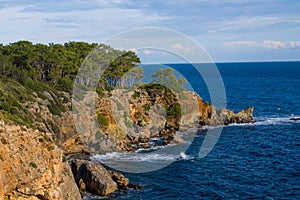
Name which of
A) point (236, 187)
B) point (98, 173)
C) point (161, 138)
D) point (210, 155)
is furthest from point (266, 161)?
point (98, 173)

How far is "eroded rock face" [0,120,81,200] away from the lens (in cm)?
3278

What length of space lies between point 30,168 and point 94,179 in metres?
11.2

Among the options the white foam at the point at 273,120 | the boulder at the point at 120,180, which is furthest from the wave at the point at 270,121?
the boulder at the point at 120,180

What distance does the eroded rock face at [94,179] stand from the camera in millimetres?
43625

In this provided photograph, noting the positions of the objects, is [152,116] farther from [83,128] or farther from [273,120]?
[273,120]

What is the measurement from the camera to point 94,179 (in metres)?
44.3

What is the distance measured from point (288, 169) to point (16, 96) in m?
42.9

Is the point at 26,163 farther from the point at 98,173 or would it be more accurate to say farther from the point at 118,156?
the point at 118,156

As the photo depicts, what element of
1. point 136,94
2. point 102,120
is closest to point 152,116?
point 136,94

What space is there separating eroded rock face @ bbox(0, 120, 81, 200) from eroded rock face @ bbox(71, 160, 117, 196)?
419 cm

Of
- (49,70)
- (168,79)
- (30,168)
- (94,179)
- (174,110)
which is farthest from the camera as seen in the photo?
(168,79)

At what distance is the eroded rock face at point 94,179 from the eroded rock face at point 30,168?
4.19 m

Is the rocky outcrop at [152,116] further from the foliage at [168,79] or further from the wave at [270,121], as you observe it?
the foliage at [168,79]

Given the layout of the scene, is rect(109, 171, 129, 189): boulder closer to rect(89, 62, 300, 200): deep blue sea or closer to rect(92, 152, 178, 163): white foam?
rect(89, 62, 300, 200): deep blue sea
